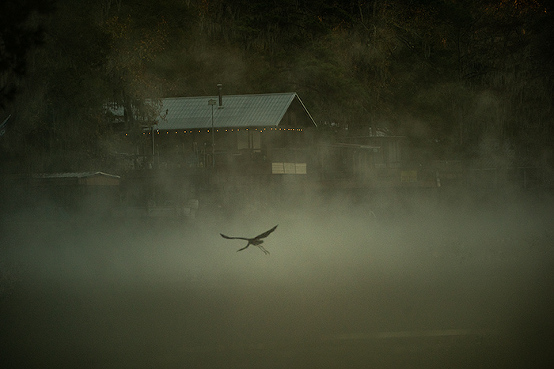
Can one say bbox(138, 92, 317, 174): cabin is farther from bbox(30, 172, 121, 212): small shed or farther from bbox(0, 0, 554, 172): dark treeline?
bbox(30, 172, 121, 212): small shed

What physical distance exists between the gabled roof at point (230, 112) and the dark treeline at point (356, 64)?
1495 millimetres

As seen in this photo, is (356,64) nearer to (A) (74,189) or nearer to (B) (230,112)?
(B) (230,112)

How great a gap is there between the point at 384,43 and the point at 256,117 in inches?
409

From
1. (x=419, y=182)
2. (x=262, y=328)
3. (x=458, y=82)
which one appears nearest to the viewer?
(x=262, y=328)

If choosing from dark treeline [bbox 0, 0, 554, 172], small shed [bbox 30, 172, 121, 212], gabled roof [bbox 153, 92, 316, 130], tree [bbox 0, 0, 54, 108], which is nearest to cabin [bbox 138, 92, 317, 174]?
gabled roof [bbox 153, 92, 316, 130]

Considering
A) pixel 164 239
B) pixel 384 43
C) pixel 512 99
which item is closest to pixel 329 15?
pixel 384 43

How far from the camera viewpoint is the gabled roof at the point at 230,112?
105 ft

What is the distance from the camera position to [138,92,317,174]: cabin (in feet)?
99.3

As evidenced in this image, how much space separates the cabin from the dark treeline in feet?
6.42

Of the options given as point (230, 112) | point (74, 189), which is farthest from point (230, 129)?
point (74, 189)

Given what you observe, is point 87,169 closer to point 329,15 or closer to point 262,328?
point 262,328

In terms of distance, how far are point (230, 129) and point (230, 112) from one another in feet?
3.43

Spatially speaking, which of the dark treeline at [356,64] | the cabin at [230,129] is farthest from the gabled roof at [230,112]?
the dark treeline at [356,64]

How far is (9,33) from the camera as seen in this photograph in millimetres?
8352
